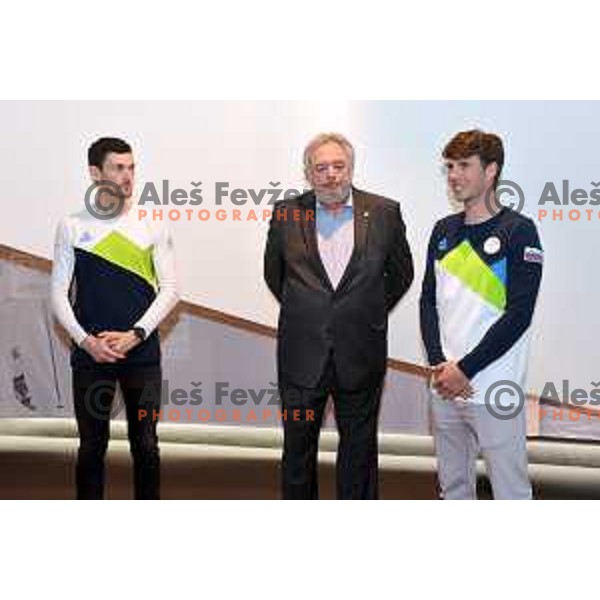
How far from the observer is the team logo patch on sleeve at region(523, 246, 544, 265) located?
3.11 meters

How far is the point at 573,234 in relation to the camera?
3.17m

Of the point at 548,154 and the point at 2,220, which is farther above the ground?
the point at 548,154

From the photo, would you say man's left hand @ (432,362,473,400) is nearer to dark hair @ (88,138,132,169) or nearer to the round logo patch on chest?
the round logo patch on chest
